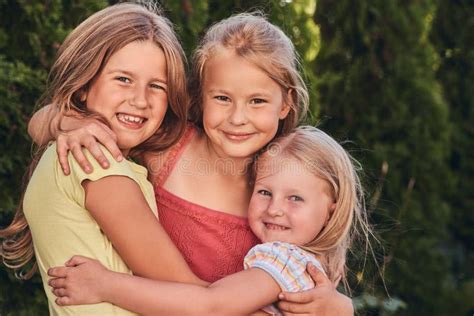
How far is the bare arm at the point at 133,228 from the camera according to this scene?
2752 mm

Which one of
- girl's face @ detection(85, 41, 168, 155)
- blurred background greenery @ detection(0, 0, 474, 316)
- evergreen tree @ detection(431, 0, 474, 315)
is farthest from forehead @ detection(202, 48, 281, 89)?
evergreen tree @ detection(431, 0, 474, 315)

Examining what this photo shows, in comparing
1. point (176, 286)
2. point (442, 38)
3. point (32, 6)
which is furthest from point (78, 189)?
point (442, 38)

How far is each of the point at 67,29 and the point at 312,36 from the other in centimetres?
136

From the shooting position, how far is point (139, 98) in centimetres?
300

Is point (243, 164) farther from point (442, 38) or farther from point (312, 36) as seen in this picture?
point (442, 38)

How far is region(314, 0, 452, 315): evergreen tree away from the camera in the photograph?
536cm

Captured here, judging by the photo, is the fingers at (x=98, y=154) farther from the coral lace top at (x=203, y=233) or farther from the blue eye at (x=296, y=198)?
the blue eye at (x=296, y=198)

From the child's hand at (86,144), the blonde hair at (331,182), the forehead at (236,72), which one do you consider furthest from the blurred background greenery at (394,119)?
the child's hand at (86,144)

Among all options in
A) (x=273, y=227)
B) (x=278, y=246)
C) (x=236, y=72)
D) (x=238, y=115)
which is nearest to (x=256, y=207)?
(x=273, y=227)

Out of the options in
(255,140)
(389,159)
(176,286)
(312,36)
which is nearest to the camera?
(176,286)

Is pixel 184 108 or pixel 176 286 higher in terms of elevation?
pixel 184 108

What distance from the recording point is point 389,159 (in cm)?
555

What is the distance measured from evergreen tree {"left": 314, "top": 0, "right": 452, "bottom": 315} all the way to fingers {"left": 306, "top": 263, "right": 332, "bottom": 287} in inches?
86.4

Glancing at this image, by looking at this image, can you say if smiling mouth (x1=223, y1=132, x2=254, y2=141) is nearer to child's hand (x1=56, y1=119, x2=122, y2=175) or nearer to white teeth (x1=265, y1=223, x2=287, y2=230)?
white teeth (x1=265, y1=223, x2=287, y2=230)
